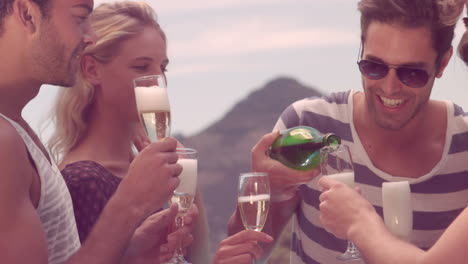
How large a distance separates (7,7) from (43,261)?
0.91m

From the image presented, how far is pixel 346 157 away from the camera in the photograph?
351 centimetres

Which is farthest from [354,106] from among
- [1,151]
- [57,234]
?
[1,151]

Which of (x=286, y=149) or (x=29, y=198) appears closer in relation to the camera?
(x=29, y=198)

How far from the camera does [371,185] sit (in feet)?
14.2

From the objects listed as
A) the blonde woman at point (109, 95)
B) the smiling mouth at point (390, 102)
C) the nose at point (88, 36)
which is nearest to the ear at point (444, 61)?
the smiling mouth at point (390, 102)

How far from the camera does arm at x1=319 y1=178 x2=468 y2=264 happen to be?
2705 mm

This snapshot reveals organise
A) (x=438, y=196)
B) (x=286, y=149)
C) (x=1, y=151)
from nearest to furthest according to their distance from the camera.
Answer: (x=1, y=151)
(x=286, y=149)
(x=438, y=196)

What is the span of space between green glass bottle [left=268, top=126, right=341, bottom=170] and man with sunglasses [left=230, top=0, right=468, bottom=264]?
0.18m

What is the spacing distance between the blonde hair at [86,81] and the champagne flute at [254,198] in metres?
1.44

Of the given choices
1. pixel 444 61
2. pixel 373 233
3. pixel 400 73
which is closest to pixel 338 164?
pixel 373 233

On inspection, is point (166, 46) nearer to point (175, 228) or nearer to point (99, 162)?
point (99, 162)

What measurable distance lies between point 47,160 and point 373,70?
188 centimetres

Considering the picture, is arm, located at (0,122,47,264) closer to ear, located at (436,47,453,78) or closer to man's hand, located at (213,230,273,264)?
man's hand, located at (213,230,273,264)

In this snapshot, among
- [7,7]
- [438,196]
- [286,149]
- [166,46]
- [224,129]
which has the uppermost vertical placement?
[7,7]
